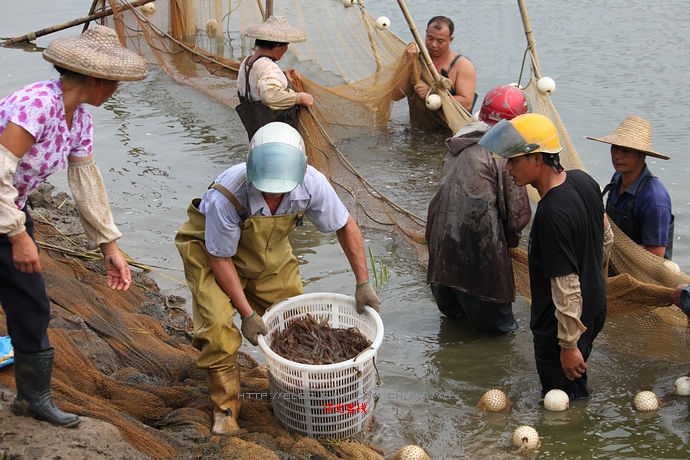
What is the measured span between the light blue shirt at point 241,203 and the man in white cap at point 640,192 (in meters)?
1.91

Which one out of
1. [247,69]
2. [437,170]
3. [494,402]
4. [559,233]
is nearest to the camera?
[559,233]

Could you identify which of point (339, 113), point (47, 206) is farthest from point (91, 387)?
point (339, 113)

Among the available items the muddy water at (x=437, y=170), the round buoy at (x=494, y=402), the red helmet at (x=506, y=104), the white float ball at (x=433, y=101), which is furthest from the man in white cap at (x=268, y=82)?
the round buoy at (x=494, y=402)

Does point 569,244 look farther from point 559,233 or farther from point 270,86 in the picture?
point 270,86

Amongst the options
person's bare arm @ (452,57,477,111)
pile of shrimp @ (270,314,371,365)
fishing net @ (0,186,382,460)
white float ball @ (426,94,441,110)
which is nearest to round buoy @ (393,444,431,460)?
fishing net @ (0,186,382,460)

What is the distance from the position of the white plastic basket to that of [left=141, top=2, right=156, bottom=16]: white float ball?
29.9 feet

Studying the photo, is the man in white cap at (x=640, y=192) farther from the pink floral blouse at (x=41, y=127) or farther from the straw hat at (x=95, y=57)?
the pink floral blouse at (x=41, y=127)

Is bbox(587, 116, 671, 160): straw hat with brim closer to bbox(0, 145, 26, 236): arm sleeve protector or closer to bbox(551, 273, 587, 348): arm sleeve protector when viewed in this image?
bbox(551, 273, 587, 348): arm sleeve protector

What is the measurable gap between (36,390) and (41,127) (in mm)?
1064

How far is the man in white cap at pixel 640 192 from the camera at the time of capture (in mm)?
4242

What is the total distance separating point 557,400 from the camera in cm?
389

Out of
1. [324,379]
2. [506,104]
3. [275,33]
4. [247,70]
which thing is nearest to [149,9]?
[247,70]

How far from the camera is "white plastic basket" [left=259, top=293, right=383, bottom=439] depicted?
11.0 feet

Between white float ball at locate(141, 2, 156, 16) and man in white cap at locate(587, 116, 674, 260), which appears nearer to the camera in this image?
man in white cap at locate(587, 116, 674, 260)
